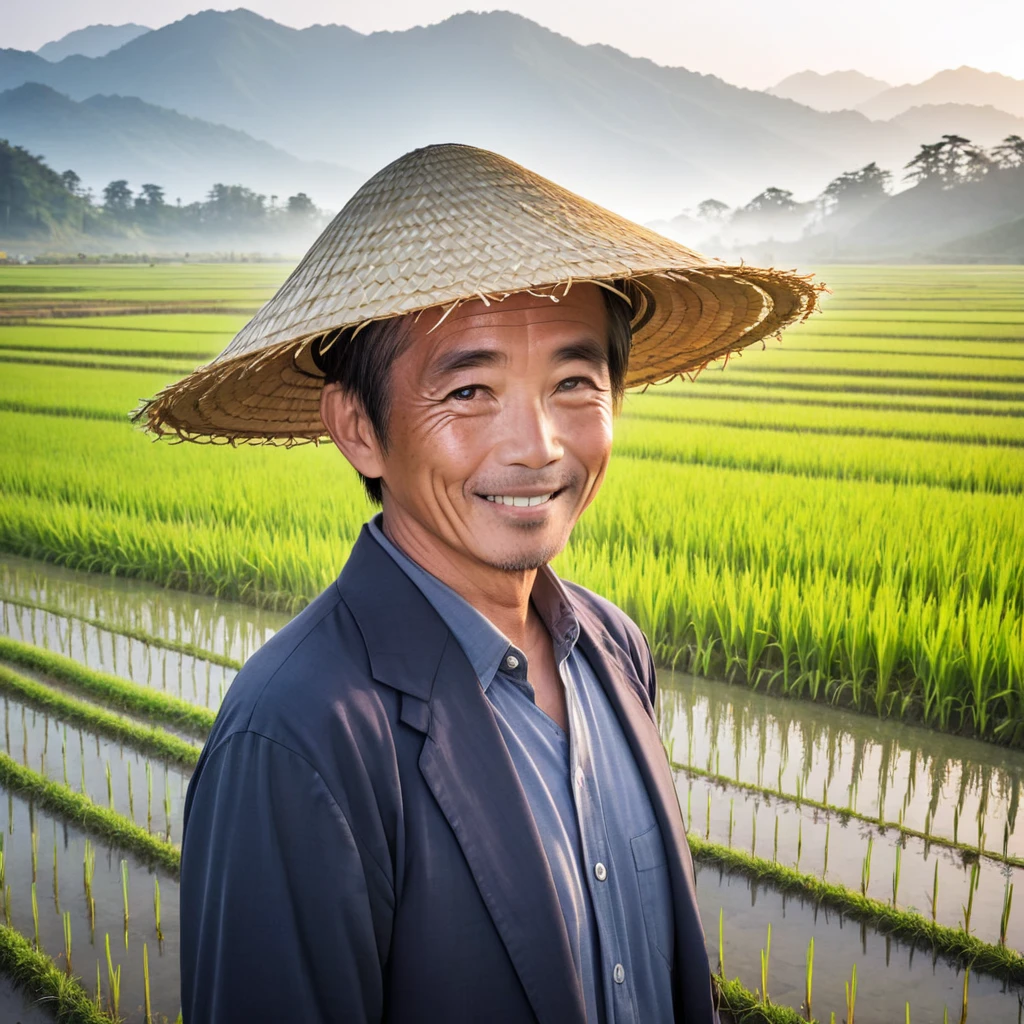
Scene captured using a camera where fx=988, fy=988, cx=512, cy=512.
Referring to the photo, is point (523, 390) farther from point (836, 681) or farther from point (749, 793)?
point (836, 681)

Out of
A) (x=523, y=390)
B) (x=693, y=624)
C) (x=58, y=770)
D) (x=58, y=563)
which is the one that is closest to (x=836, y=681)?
(x=693, y=624)

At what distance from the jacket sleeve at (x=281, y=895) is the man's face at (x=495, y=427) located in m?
0.40

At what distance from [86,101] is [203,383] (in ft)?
53.8

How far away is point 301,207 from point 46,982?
69.5ft

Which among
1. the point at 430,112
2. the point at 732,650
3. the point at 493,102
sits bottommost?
the point at 732,650

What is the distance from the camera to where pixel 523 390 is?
1.15 m

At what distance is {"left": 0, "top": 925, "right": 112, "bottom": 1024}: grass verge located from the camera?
7.29 ft

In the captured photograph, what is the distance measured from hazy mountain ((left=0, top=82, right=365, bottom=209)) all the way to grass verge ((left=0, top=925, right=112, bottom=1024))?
8.61 metres

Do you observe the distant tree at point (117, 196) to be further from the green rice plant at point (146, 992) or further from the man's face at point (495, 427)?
the man's face at point (495, 427)

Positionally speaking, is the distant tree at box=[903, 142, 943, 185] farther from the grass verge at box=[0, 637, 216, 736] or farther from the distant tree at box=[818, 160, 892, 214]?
the grass verge at box=[0, 637, 216, 736]

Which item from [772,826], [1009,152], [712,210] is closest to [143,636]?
[772,826]

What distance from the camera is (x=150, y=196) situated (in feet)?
50.3

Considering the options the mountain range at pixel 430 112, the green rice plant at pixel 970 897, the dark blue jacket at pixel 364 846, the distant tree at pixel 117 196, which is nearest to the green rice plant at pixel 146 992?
the dark blue jacket at pixel 364 846

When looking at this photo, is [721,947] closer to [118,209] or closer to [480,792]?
[480,792]
